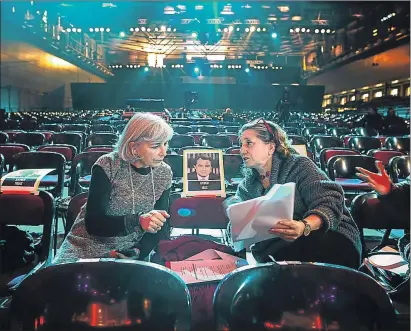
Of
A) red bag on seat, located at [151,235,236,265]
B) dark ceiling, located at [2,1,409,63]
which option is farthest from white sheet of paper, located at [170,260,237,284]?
dark ceiling, located at [2,1,409,63]

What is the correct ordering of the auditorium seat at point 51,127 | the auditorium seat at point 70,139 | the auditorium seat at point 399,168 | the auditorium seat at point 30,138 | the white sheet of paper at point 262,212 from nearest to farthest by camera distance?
the white sheet of paper at point 262,212 < the auditorium seat at point 399,168 < the auditorium seat at point 70,139 < the auditorium seat at point 30,138 < the auditorium seat at point 51,127

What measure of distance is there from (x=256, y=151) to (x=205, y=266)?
0.64 m

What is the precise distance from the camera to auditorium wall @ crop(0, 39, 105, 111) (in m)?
4.30

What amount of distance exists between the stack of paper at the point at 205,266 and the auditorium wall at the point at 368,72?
2523 millimetres

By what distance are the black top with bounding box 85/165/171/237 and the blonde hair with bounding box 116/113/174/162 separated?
14 cm

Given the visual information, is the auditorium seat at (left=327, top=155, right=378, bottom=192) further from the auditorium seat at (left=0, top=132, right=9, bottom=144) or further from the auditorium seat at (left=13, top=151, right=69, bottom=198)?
the auditorium seat at (left=0, top=132, right=9, bottom=144)

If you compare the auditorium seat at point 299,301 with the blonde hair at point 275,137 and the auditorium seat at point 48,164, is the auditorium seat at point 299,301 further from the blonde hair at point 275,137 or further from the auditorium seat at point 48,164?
the auditorium seat at point 48,164

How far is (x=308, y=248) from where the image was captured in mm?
1946

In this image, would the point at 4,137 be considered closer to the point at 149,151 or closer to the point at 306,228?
the point at 149,151

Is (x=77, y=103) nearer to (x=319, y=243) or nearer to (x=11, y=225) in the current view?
(x=11, y=225)

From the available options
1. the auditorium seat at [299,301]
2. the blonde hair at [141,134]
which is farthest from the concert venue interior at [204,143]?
the blonde hair at [141,134]

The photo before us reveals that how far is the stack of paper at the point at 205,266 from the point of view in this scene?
5.18 ft

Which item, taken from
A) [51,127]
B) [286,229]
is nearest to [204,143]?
[51,127]

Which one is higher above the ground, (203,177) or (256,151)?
(256,151)
